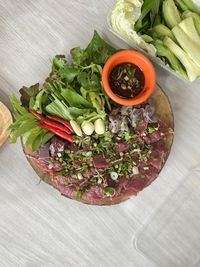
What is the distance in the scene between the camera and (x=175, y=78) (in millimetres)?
1531

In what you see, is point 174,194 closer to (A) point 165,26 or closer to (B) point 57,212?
(B) point 57,212

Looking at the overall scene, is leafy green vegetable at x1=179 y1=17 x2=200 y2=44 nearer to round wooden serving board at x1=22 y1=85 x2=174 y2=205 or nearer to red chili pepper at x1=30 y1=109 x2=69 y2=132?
round wooden serving board at x1=22 y1=85 x2=174 y2=205

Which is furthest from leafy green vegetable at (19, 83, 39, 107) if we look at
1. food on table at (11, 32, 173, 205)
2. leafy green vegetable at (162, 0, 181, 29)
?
leafy green vegetable at (162, 0, 181, 29)

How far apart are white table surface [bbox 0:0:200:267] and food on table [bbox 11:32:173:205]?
0.28 feet

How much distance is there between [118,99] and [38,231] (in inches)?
19.6

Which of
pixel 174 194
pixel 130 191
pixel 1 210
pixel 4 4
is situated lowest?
pixel 174 194

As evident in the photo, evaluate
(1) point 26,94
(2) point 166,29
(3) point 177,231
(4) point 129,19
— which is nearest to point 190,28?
(2) point 166,29

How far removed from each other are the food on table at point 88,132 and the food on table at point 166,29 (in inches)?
3.5

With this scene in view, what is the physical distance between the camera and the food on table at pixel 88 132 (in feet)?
4.68

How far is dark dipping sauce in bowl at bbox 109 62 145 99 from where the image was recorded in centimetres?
143

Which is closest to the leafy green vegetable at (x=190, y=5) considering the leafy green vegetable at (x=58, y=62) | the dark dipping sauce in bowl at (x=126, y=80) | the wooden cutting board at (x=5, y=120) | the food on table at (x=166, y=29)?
the food on table at (x=166, y=29)

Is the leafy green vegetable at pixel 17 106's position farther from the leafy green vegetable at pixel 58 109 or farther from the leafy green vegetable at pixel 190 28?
the leafy green vegetable at pixel 190 28

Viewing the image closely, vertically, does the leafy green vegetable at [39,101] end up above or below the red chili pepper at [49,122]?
above

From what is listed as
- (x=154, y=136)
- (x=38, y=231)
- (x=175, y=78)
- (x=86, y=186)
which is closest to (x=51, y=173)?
(x=86, y=186)
